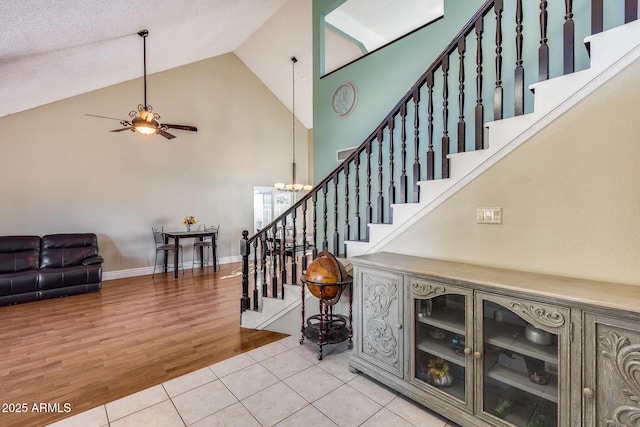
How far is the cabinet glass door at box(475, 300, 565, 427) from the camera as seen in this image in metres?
1.45

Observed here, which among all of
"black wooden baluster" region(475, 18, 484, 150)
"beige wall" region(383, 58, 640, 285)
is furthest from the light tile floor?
"black wooden baluster" region(475, 18, 484, 150)

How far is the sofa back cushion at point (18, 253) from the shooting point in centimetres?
446

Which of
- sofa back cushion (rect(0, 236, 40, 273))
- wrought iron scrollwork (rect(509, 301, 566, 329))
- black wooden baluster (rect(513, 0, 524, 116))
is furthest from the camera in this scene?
sofa back cushion (rect(0, 236, 40, 273))

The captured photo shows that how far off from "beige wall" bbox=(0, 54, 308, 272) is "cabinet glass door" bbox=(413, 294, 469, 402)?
594 cm

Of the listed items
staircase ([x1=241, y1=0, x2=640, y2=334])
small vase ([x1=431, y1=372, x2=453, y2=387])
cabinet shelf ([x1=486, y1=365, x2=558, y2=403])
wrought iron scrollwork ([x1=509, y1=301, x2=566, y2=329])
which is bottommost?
small vase ([x1=431, y1=372, x2=453, y2=387])

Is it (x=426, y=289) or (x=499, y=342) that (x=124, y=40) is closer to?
(x=426, y=289)

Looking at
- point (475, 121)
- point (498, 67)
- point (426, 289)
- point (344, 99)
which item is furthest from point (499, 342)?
point (344, 99)

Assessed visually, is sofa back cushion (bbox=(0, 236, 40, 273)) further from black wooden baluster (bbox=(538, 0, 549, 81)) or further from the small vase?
black wooden baluster (bbox=(538, 0, 549, 81))

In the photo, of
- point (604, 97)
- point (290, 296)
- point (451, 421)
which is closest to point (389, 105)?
point (604, 97)

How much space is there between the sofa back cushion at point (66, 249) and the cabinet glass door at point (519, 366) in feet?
19.8

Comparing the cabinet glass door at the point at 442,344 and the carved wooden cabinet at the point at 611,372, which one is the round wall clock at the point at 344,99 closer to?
the cabinet glass door at the point at 442,344

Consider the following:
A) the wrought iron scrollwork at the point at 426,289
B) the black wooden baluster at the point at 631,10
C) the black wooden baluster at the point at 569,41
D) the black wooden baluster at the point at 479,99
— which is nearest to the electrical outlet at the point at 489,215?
the black wooden baluster at the point at 479,99

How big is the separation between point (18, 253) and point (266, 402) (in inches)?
202

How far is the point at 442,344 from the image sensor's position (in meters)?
1.90
